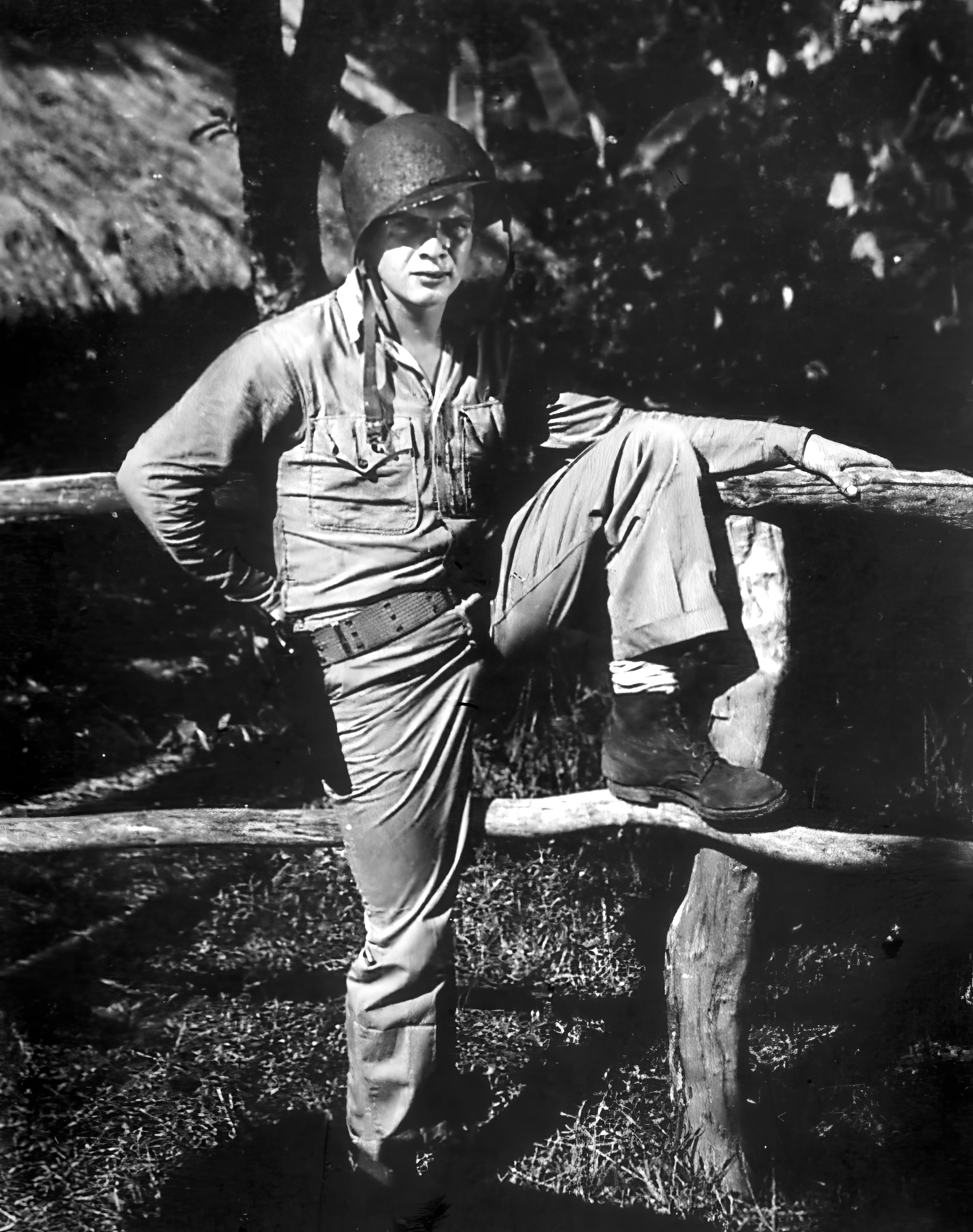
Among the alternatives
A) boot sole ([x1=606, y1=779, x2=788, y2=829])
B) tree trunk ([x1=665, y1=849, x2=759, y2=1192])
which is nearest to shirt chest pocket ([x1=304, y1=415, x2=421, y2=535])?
boot sole ([x1=606, y1=779, x2=788, y2=829])

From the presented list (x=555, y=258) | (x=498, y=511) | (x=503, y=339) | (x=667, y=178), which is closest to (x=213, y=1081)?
(x=498, y=511)

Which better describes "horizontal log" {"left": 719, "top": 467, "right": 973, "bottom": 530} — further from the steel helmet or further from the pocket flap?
the steel helmet

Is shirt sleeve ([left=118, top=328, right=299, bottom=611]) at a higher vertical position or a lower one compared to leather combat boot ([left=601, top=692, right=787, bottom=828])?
higher

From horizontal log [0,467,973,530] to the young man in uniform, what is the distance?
50 millimetres

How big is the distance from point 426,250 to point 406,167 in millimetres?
173

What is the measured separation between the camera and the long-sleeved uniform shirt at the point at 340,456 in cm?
269

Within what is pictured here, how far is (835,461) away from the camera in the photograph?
9.02 ft

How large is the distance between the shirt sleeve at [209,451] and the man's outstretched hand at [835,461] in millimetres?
1147

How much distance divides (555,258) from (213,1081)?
212 cm

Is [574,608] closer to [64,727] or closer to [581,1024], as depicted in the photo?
[581,1024]

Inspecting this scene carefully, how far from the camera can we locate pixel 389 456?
2.70 m

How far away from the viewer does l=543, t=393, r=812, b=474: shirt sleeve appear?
278cm

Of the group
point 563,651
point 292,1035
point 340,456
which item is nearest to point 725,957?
point 563,651

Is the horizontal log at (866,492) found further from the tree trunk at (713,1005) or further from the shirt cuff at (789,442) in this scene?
the tree trunk at (713,1005)
